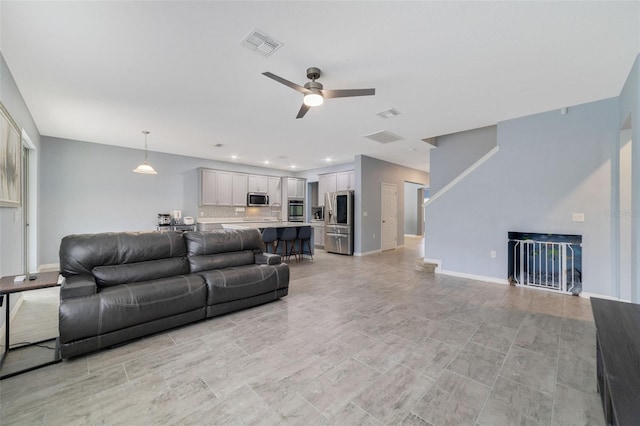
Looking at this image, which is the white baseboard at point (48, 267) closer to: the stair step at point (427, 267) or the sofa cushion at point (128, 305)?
the sofa cushion at point (128, 305)

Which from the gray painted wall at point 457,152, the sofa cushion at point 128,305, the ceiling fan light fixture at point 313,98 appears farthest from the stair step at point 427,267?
the sofa cushion at point 128,305

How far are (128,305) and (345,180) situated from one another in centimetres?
655

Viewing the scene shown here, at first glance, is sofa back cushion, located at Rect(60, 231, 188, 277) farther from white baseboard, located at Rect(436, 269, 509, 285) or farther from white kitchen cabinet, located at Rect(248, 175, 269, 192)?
white kitchen cabinet, located at Rect(248, 175, 269, 192)

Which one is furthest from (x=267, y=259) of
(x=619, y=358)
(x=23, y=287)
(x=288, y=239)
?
(x=619, y=358)

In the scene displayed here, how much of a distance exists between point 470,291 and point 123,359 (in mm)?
4464

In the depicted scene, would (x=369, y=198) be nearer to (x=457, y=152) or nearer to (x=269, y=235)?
(x=457, y=152)

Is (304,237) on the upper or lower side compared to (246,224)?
lower

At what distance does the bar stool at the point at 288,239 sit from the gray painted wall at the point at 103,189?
317 cm

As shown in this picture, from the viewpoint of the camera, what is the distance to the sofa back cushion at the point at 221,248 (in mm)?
3361

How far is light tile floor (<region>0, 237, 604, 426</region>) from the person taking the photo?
1641 millimetres

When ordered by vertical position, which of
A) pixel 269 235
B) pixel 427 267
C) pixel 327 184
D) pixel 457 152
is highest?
pixel 457 152

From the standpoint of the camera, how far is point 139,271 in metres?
2.86

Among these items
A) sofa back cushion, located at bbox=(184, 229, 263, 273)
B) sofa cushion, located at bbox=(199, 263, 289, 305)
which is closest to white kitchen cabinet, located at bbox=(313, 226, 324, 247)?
sofa back cushion, located at bbox=(184, 229, 263, 273)

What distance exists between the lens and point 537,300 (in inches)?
→ 148
